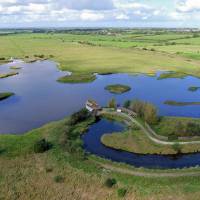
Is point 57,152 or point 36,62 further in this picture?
point 36,62

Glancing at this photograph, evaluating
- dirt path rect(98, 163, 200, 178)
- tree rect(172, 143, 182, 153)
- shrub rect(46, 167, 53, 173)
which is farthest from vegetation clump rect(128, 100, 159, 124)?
shrub rect(46, 167, 53, 173)

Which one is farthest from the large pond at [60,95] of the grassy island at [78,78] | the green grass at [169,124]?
the green grass at [169,124]

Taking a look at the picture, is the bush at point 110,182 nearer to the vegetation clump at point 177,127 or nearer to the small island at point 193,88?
the vegetation clump at point 177,127

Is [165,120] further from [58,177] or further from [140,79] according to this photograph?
[140,79]

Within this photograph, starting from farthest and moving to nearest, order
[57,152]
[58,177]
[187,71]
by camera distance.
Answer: [187,71] → [57,152] → [58,177]

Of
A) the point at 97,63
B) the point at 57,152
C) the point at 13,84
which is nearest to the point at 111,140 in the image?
the point at 57,152


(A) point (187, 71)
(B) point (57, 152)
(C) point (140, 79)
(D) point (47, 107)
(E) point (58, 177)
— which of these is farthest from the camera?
(A) point (187, 71)
